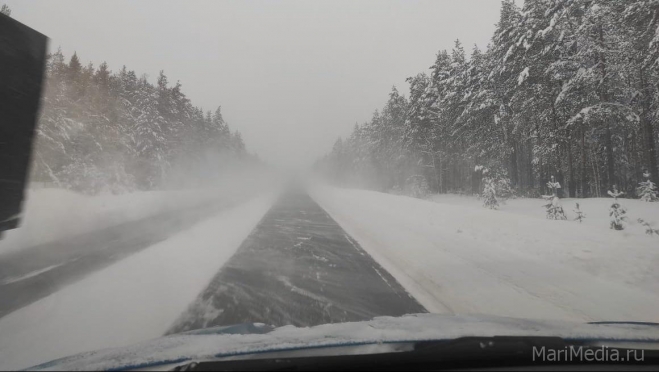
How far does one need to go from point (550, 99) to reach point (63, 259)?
2852cm

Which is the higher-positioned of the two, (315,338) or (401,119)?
(401,119)

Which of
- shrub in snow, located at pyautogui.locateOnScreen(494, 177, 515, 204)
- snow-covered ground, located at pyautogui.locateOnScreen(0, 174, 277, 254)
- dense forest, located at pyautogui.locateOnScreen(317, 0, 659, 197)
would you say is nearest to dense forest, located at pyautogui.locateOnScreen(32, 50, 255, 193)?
snow-covered ground, located at pyautogui.locateOnScreen(0, 174, 277, 254)

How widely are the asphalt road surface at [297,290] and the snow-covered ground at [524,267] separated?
45cm

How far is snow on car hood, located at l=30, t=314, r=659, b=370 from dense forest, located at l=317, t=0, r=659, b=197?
13966 mm

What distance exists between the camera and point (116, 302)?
4617 mm

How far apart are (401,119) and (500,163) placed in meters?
17.5

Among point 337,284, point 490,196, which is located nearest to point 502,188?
point 490,196

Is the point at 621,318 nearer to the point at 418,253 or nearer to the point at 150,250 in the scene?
the point at 418,253

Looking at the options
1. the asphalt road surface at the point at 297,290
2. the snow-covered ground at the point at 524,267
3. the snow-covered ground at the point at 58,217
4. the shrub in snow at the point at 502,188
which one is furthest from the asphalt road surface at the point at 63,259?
→ the shrub in snow at the point at 502,188

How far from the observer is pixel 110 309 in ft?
14.4

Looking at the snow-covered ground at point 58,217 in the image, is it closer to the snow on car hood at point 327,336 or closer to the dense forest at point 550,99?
the snow on car hood at point 327,336

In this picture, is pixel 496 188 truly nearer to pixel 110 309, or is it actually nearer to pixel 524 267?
pixel 524 267

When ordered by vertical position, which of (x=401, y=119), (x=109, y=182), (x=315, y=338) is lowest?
(x=315, y=338)

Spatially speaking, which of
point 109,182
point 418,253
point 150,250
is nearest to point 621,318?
point 418,253
